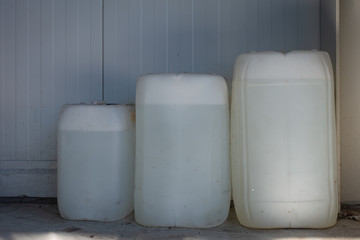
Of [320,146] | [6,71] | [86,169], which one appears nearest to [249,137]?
[320,146]

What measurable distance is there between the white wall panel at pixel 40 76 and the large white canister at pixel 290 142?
116 centimetres

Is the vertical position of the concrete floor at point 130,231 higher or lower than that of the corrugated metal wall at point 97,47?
lower

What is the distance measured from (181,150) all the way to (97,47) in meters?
1.07

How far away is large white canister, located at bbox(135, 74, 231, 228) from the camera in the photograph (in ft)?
5.99

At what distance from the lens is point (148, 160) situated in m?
1.87

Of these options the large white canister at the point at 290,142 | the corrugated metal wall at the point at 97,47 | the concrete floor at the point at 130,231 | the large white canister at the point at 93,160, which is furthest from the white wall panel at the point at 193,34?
the concrete floor at the point at 130,231

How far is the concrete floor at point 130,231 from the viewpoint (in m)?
1.73

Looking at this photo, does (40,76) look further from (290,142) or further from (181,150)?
(290,142)

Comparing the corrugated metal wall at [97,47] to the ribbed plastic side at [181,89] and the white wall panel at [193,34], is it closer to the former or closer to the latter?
the white wall panel at [193,34]

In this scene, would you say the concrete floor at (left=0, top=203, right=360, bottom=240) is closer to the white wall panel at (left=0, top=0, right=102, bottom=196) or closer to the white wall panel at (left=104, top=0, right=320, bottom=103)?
the white wall panel at (left=0, top=0, right=102, bottom=196)

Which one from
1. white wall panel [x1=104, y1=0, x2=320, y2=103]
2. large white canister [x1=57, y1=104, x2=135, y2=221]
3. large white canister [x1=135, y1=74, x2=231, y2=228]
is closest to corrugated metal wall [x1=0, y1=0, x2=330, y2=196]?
white wall panel [x1=104, y1=0, x2=320, y2=103]

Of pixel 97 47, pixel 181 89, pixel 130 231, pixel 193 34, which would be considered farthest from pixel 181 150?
pixel 97 47

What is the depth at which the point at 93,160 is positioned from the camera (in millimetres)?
1960

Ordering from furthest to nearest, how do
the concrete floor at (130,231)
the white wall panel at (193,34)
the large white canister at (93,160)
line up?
1. the white wall panel at (193,34)
2. the large white canister at (93,160)
3. the concrete floor at (130,231)
